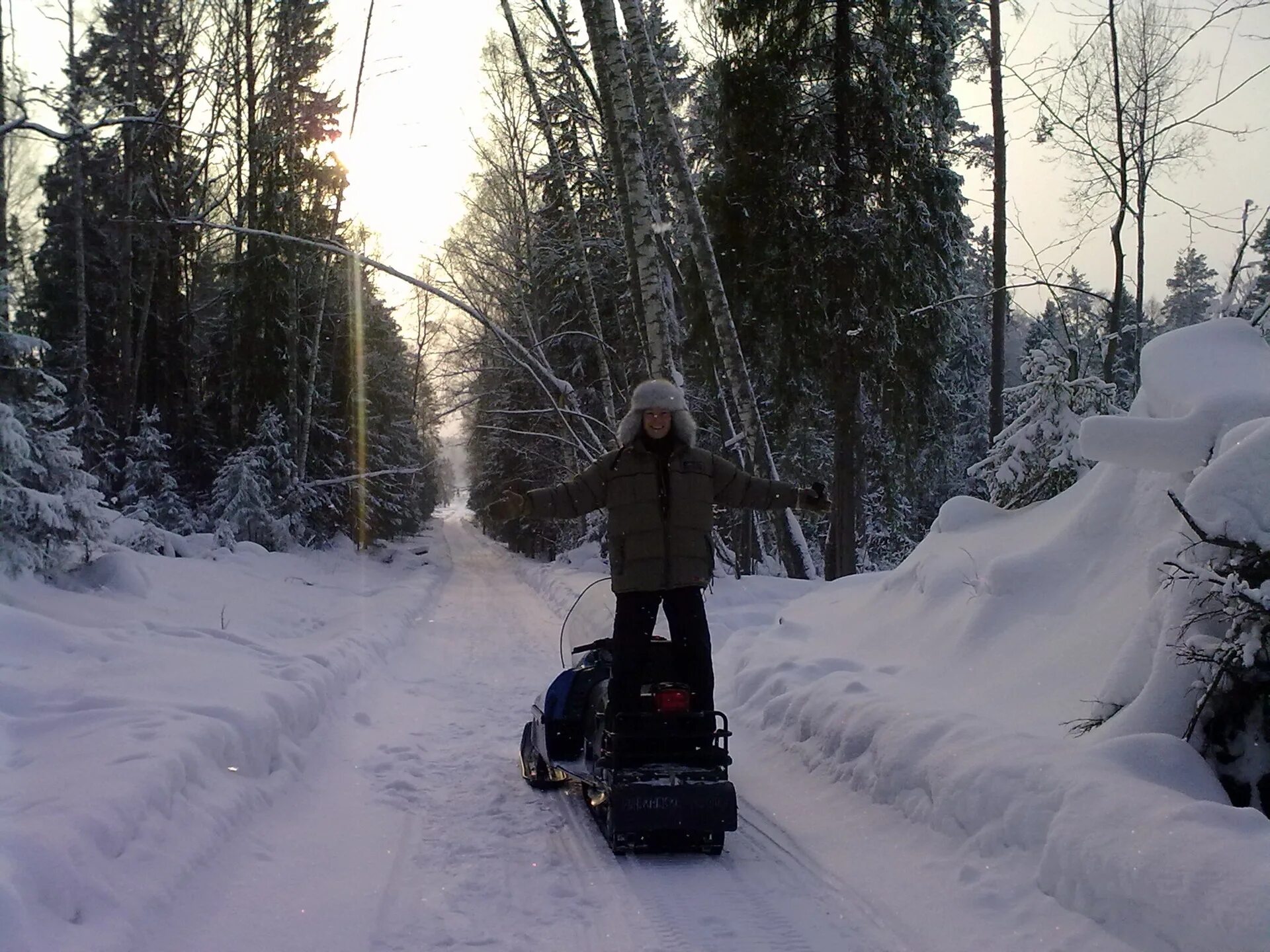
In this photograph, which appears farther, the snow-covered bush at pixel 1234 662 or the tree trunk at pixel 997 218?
the tree trunk at pixel 997 218

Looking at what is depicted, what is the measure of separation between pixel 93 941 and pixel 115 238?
2311 cm

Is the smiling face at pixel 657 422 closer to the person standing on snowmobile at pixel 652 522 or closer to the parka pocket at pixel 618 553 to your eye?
the person standing on snowmobile at pixel 652 522

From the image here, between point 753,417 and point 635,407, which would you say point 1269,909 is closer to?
point 635,407

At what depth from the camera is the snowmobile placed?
4285mm

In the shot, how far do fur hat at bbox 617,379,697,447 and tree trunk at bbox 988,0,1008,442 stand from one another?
12973 millimetres

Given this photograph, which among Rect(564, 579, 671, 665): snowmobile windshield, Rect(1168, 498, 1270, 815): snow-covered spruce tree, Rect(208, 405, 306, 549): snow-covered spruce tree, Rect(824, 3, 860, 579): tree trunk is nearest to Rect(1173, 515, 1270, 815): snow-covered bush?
Rect(1168, 498, 1270, 815): snow-covered spruce tree

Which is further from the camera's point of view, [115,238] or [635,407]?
[115,238]

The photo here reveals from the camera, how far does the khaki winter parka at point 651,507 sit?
4.78 meters

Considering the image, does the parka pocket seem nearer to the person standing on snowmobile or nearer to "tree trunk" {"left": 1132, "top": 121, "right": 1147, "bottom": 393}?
the person standing on snowmobile

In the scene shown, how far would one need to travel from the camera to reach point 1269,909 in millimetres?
2646

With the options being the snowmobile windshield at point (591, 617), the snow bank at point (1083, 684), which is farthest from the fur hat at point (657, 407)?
the snow bank at point (1083, 684)

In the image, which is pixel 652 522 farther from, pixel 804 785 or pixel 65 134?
pixel 65 134

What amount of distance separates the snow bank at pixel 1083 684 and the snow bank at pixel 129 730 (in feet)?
11.1

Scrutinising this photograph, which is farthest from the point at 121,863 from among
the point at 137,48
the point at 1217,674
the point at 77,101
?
the point at 137,48
